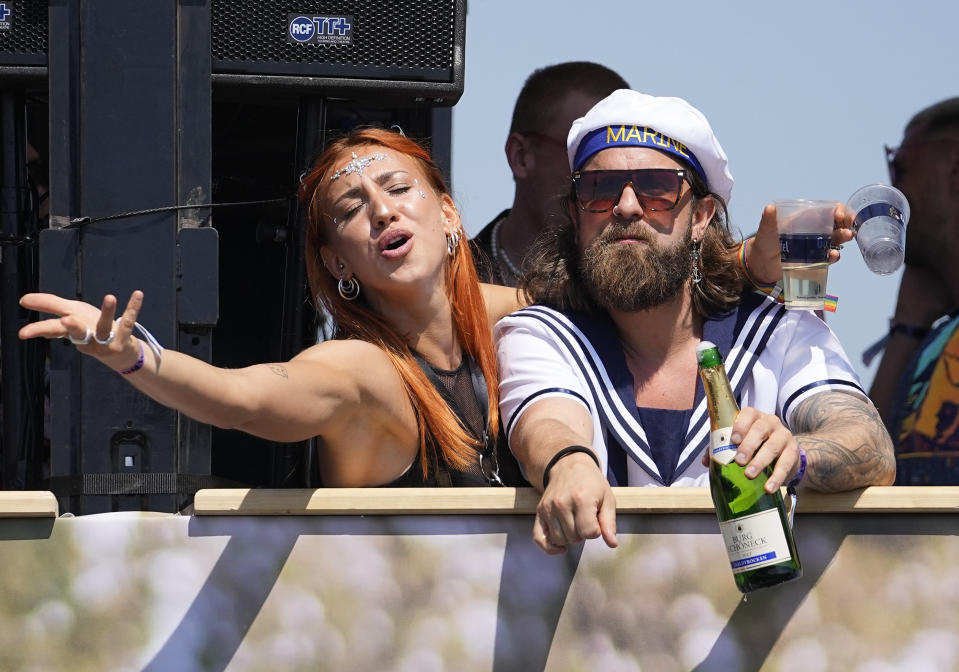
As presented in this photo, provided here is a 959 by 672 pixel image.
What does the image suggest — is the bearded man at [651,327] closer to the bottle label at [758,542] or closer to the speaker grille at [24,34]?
the bottle label at [758,542]

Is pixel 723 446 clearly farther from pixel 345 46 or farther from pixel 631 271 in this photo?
pixel 345 46

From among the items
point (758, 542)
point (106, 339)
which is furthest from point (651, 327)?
point (106, 339)

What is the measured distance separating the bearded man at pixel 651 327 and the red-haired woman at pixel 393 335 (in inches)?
4.4

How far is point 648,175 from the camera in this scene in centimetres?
293

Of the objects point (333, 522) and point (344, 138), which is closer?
point (333, 522)

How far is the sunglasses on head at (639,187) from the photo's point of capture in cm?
292

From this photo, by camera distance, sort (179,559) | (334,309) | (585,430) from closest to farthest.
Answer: (179,559)
(585,430)
(334,309)

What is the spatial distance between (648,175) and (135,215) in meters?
1.17

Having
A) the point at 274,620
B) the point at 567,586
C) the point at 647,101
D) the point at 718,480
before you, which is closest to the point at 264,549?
the point at 274,620

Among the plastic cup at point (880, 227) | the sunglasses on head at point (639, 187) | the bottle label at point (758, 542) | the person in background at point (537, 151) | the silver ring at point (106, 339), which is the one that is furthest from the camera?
the person in background at point (537, 151)

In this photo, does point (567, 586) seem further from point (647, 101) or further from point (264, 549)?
point (647, 101)

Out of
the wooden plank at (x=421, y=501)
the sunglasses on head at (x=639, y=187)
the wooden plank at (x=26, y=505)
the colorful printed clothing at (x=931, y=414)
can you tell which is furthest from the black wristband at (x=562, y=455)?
the colorful printed clothing at (x=931, y=414)

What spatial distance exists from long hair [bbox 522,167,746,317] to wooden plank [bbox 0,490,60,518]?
1.28 meters

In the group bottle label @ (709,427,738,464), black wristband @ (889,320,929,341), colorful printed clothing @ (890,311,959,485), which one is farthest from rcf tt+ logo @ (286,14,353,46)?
black wristband @ (889,320,929,341)
